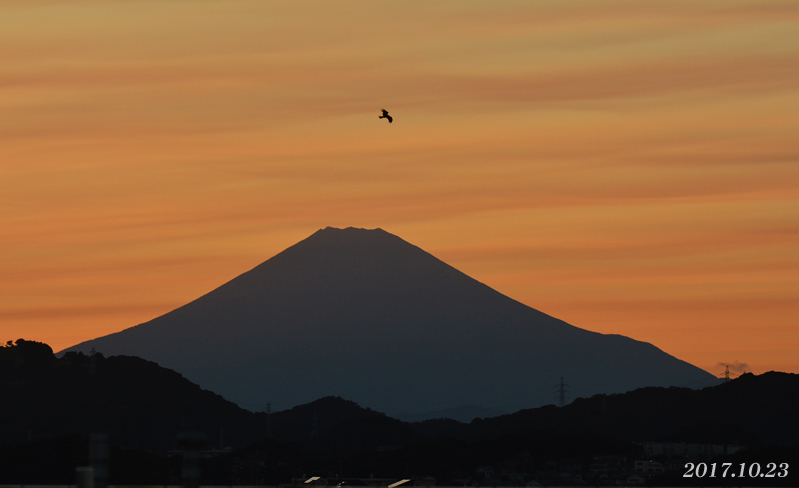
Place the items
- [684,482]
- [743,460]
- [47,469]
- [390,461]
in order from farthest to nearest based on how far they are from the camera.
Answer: [390,461] < [743,460] < [684,482] < [47,469]

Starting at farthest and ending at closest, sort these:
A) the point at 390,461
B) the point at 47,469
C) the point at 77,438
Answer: the point at 390,461
the point at 77,438
the point at 47,469

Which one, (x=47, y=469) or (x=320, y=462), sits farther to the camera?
(x=320, y=462)

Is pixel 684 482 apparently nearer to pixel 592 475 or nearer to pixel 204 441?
pixel 592 475

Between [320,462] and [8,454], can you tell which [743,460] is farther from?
[8,454]

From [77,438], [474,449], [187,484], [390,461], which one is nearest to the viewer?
[187,484]

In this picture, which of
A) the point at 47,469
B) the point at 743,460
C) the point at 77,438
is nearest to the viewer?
the point at 47,469

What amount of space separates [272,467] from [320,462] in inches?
309

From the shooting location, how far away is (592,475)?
591 ft

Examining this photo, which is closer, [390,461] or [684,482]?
[684,482]

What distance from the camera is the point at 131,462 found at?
109 metres

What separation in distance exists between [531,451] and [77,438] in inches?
3364

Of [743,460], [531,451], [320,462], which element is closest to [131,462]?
[320,462]

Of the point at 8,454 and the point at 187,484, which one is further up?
the point at 8,454

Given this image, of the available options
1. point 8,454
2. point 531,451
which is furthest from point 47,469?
point 531,451
